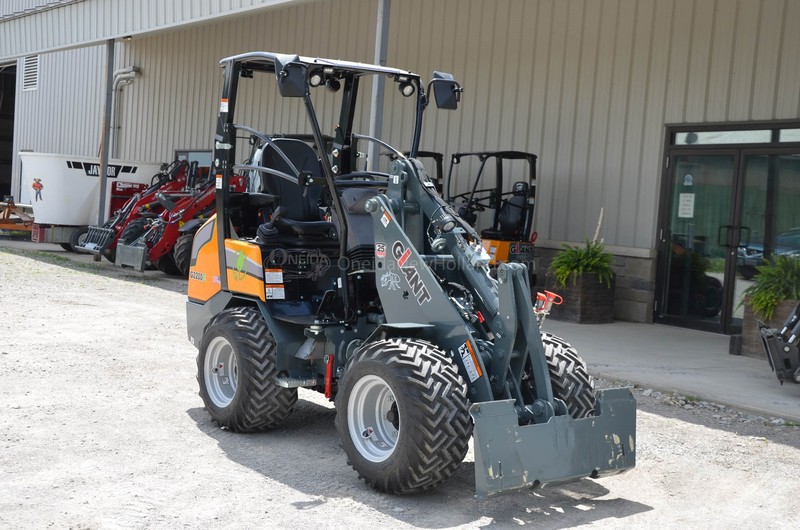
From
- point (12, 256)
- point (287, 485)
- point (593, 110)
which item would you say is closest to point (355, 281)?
point (287, 485)

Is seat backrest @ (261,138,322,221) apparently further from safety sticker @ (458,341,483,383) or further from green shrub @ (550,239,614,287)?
green shrub @ (550,239,614,287)

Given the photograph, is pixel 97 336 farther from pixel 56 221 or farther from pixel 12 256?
pixel 56 221

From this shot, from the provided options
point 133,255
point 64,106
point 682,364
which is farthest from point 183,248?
point 64,106

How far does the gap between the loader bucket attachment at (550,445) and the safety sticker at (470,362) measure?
34cm

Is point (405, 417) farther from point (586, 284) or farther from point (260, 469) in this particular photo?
point (586, 284)

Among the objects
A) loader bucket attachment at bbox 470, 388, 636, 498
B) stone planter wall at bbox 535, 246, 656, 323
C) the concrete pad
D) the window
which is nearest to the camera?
loader bucket attachment at bbox 470, 388, 636, 498

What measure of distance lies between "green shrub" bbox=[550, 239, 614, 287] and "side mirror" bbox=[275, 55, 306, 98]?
23.2 ft

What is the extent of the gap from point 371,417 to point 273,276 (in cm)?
139

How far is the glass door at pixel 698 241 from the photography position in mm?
11336

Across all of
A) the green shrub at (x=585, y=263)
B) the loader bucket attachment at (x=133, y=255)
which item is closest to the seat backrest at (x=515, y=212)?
the green shrub at (x=585, y=263)

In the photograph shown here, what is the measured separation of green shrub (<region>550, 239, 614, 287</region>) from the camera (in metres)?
12.0

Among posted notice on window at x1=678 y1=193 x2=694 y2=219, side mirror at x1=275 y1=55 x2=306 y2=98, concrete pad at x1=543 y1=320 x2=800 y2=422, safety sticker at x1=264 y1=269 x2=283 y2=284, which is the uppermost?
side mirror at x1=275 y1=55 x2=306 y2=98

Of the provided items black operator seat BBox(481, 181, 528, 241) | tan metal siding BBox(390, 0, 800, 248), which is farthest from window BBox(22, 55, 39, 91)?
black operator seat BBox(481, 181, 528, 241)

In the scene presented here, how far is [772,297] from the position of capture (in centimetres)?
927
